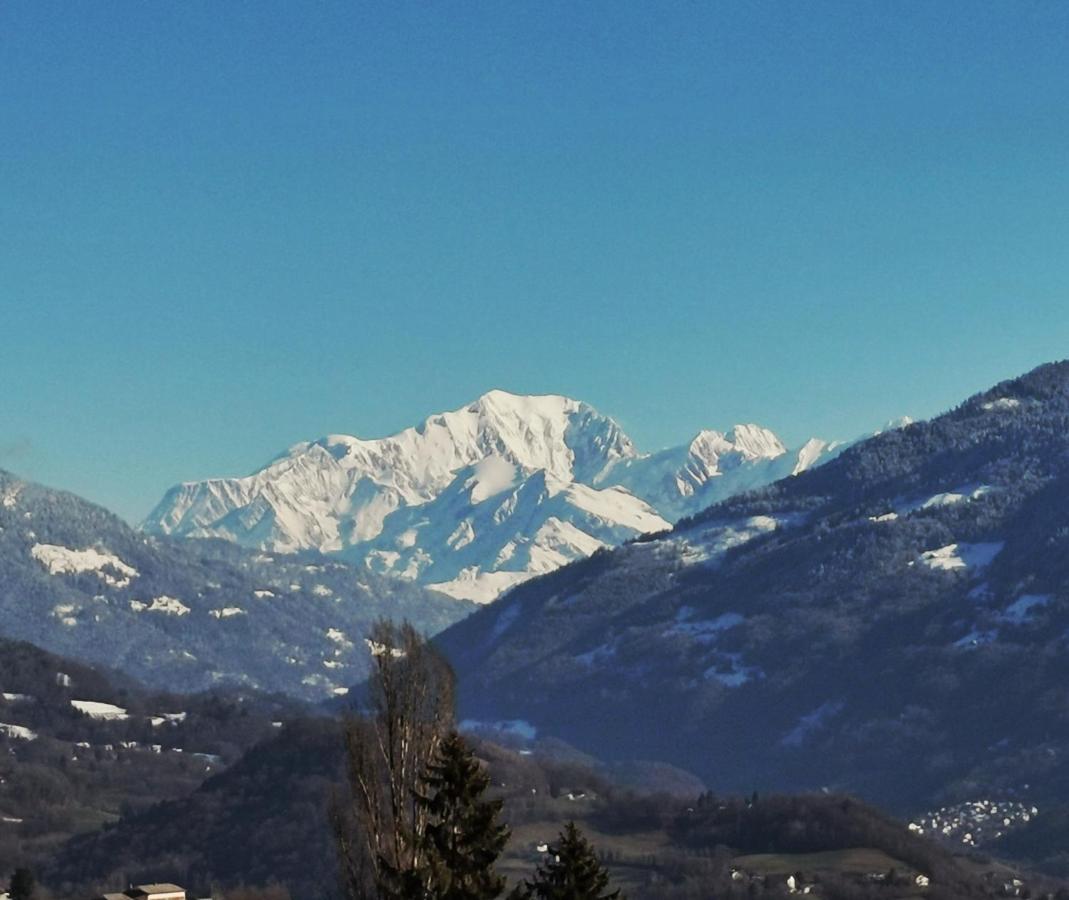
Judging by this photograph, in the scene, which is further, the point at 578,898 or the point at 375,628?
the point at 375,628

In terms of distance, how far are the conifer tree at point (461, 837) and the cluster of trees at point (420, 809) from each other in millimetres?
44

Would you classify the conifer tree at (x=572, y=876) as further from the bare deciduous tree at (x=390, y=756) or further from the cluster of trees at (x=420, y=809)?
the bare deciduous tree at (x=390, y=756)

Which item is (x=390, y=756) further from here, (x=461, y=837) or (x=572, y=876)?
(x=461, y=837)

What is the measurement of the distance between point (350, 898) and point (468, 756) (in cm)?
1570

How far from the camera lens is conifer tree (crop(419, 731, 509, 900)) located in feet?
352

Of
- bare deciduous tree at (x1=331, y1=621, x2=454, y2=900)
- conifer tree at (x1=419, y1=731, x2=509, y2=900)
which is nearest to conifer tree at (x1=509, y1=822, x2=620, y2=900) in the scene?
conifer tree at (x1=419, y1=731, x2=509, y2=900)

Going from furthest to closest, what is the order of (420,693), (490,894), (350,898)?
1. (420,693)
2. (350,898)
3. (490,894)

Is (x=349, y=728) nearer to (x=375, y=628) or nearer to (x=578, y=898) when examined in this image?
(x=375, y=628)

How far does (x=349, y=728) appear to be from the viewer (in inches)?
5010

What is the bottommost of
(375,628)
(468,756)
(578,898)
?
(578,898)

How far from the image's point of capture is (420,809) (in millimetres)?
124438

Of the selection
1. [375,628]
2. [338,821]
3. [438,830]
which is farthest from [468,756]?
[375,628]

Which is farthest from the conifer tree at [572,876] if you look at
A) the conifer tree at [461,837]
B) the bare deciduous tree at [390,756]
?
the bare deciduous tree at [390,756]

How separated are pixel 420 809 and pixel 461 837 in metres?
16.1
